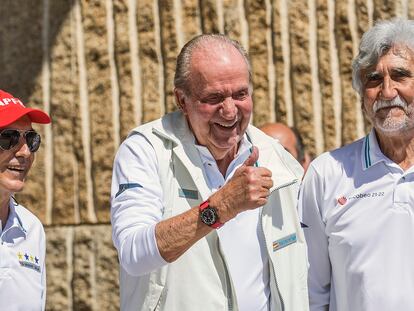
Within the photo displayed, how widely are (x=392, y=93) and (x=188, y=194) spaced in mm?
802

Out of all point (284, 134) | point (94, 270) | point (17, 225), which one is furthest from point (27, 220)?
point (94, 270)

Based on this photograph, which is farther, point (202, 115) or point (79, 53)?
point (79, 53)

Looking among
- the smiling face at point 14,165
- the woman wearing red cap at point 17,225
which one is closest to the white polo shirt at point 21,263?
A: the woman wearing red cap at point 17,225

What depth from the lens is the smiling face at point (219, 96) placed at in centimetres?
353

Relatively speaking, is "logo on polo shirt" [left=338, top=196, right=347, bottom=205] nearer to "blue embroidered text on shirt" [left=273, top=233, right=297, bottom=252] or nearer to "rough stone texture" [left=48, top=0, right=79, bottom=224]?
"blue embroidered text on shirt" [left=273, top=233, right=297, bottom=252]

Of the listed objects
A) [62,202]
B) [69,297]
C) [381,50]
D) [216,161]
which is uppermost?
[381,50]

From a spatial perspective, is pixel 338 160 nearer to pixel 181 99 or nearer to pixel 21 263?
pixel 181 99

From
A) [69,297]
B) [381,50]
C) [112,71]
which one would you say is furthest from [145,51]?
[381,50]

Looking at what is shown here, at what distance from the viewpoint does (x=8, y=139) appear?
363 centimetres

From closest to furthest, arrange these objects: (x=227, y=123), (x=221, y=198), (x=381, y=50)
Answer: (x=221, y=198)
(x=227, y=123)
(x=381, y=50)

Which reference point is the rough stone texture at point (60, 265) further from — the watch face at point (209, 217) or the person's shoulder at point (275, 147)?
the watch face at point (209, 217)

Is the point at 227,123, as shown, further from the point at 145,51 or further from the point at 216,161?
the point at 145,51

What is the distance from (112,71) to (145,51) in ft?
0.71

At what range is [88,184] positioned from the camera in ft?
19.8
